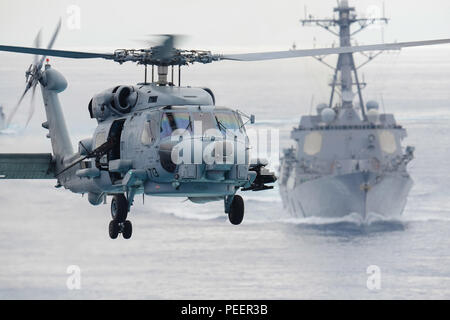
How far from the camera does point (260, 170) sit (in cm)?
3344

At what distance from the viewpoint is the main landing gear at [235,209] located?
109 ft

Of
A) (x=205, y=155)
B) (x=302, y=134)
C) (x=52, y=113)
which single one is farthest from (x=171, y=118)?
(x=302, y=134)

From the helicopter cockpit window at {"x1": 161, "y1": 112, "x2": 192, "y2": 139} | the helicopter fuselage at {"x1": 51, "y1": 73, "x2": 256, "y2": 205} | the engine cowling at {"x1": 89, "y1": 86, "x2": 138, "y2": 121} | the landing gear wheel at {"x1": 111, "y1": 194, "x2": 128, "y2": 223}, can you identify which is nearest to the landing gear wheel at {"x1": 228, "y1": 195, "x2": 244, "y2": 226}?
the helicopter fuselage at {"x1": 51, "y1": 73, "x2": 256, "y2": 205}

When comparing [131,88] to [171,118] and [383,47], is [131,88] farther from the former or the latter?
[383,47]

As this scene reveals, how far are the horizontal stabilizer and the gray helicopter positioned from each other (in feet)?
6.90

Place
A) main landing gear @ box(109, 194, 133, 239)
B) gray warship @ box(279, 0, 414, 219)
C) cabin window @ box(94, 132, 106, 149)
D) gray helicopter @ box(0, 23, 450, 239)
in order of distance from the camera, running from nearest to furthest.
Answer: gray helicopter @ box(0, 23, 450, 239) → main landing gear @ box(109, 194, 133, 239) → cabin window @ box(94, 132, 106, 149) → gray warship @ box(279, 0, 414, 219)

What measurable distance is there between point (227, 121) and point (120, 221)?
411cm

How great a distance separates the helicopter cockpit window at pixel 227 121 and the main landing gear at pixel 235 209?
247cm

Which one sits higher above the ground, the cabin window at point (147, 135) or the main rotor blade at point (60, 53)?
the main rotor blade at point (60, 53)

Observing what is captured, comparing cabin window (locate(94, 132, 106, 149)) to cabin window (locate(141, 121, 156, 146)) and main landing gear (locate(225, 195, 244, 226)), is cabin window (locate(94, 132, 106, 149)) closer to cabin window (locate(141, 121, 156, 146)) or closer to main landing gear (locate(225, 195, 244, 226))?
cabin window (locate(141, 121, 156, 146))

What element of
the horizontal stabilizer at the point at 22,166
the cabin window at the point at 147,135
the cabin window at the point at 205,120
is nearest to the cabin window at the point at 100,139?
the cabin window at the point at 147,135

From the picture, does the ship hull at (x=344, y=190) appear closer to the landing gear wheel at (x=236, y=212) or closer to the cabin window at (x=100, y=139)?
the cabin window at (x=100, y=139)

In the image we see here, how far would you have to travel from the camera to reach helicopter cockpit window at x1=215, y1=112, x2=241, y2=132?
3166cm

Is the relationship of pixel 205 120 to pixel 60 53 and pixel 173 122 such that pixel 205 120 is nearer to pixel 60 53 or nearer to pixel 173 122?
pixel 173 122
